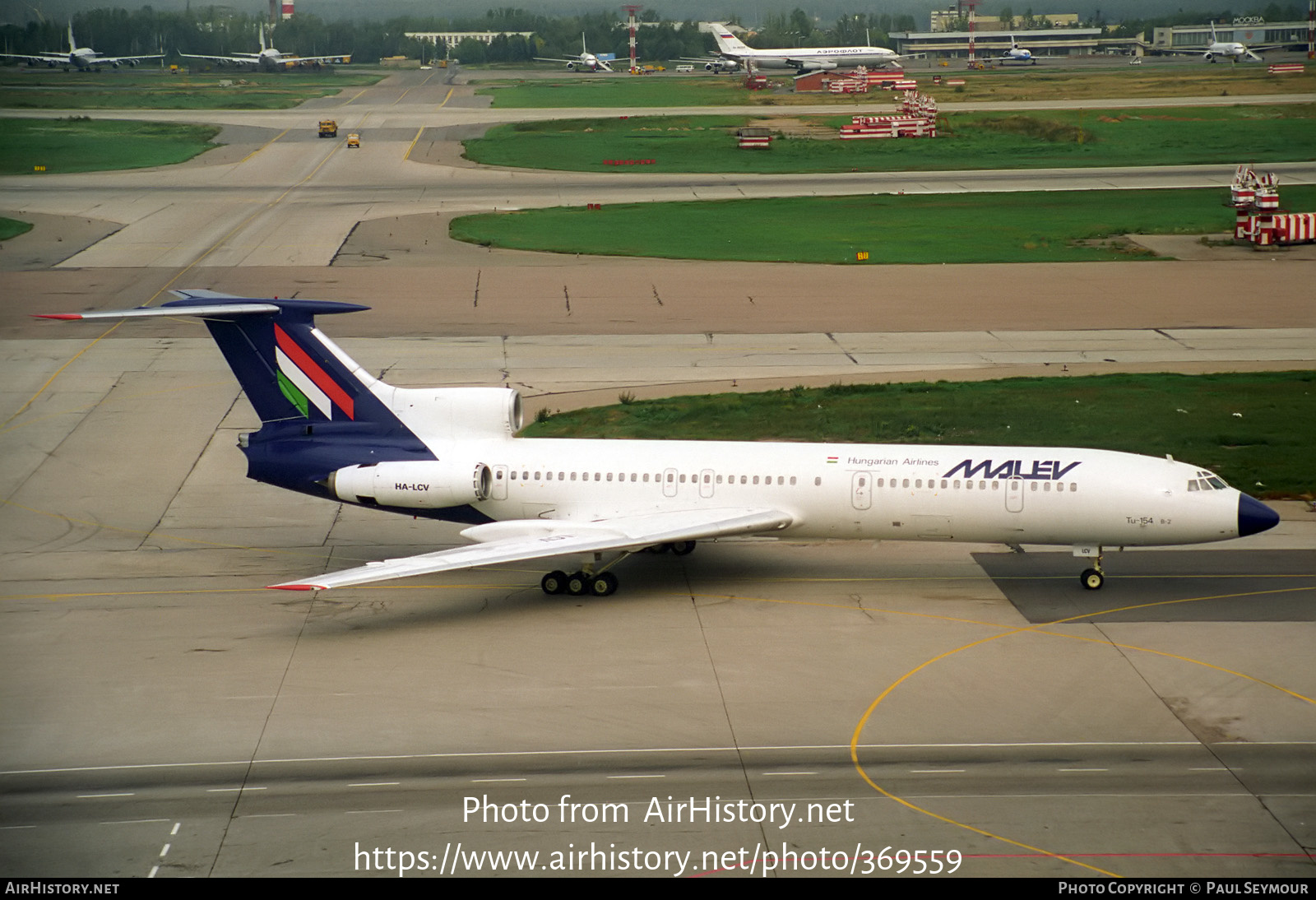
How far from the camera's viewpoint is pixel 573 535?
30.2 metres

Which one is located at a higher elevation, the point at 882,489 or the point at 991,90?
the point at 991,90

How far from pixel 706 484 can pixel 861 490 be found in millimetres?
3557

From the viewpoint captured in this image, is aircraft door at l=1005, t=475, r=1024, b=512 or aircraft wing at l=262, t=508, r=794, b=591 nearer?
aircraft wing at l=262, t=508, r=794, b=591

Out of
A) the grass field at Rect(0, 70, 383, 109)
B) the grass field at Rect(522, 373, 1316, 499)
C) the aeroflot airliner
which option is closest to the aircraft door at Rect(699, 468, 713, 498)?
the aeroflot airliner

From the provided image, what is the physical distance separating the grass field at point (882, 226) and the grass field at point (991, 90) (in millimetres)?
65597

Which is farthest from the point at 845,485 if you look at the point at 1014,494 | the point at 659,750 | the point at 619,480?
the point at 659,750

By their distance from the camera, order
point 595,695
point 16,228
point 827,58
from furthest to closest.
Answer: point 827,58 < point 16,228 < point 595,695

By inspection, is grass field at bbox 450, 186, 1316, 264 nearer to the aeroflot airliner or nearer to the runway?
the runway

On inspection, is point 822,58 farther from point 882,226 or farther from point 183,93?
point 882,226

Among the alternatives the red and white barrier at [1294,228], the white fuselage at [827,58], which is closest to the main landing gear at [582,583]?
the red and white barrier at [1294,228]

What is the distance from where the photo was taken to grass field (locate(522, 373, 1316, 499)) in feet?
128

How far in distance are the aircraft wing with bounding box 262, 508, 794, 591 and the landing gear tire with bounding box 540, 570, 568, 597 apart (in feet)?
3.29

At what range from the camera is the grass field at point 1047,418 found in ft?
128
